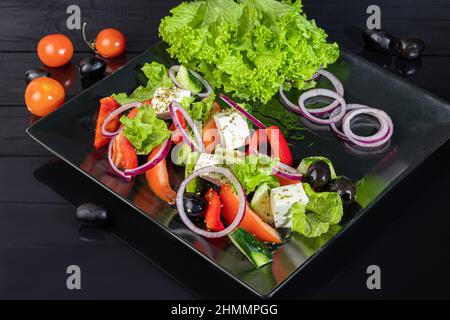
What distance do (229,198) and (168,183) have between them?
355 mm

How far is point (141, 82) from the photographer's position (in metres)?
4.75

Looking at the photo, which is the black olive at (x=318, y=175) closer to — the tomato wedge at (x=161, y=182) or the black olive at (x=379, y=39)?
the tomato wedge at (x=161, y=182)

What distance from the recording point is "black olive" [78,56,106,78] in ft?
16.0

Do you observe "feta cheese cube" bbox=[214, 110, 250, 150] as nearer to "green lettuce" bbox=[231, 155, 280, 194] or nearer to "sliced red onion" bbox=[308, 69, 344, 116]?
"green lettuce" bbox=[231, 155, 280, 194]

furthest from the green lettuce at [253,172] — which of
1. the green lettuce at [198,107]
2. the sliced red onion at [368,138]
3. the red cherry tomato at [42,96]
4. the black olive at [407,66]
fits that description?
the black olive at [407,66]

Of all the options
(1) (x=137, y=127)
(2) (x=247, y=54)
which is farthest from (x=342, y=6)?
(1) (x=137, y=127)

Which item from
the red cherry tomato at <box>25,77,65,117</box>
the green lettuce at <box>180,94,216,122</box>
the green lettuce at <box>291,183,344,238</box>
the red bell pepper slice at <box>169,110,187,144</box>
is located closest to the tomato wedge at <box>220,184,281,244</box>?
the green lettuce at <box>291,183,344,238</box>

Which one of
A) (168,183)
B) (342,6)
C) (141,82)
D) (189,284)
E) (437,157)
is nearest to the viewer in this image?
(189,284)

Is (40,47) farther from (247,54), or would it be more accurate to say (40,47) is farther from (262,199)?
(262,199)

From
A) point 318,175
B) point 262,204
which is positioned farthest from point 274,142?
point 262,204

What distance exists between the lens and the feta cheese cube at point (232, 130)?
4188mm

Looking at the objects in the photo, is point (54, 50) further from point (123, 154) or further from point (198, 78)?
point (123, 154)

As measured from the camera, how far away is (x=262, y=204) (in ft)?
12.7

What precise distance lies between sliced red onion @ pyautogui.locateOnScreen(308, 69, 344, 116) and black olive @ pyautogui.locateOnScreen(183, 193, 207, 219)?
987 mm
